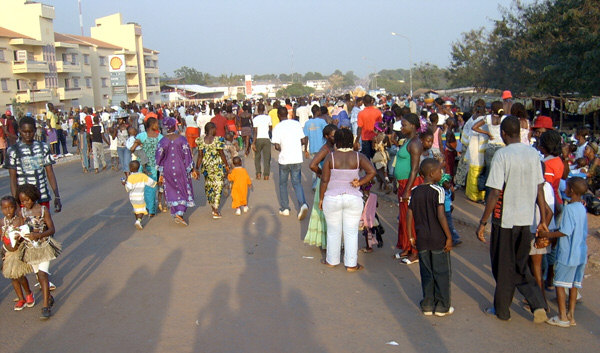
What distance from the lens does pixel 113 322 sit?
504cm

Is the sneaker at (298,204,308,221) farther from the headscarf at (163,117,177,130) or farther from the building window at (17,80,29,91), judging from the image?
the building window at (17,80,29,91)

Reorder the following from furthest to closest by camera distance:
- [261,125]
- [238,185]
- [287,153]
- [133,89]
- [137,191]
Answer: [133,89]
[261,125]
[238,185]
[287,153]
[137,191]

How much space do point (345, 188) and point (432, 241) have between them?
4.85ft

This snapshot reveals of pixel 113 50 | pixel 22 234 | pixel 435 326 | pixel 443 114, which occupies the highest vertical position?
pixel 113 50

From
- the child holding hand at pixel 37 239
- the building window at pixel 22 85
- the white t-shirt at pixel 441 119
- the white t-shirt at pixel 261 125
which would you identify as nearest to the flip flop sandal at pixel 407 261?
the child holding hand at pixel 37 239

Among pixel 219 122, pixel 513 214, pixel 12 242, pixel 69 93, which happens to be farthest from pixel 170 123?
pixel 69 93

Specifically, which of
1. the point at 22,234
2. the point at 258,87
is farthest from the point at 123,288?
the point at 258,87

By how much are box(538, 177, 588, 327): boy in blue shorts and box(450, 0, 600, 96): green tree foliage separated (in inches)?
678

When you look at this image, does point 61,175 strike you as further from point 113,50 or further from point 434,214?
point 113,50

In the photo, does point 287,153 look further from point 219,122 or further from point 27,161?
point 219,122

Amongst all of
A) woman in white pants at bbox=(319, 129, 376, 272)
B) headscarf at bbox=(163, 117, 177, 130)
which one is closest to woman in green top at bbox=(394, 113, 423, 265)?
woman in white pants at bbox=(319, 129, 376, 272)

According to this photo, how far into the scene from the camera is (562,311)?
183 inches

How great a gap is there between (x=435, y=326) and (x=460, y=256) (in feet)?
7.36

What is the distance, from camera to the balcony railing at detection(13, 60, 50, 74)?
44250 mm
